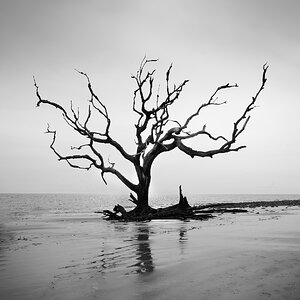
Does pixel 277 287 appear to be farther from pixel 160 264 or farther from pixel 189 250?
pixel 189 250

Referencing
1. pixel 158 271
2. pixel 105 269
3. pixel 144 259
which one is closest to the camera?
pixel 158 271

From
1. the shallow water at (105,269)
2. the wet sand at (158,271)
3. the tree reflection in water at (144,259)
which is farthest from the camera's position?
the tree reflection in water at (144,259)

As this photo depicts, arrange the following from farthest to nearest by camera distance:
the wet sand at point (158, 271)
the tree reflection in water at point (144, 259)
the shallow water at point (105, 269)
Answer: the tree reflection in water at point (144, 259), the shallow water at point (105, 269), the wet sand at point (158, 271)

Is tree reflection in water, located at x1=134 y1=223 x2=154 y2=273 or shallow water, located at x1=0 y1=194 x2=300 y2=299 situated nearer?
shallow water, located at x1=0 y1=194 x2=300 y2=299

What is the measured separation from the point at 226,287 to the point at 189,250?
8.63ft

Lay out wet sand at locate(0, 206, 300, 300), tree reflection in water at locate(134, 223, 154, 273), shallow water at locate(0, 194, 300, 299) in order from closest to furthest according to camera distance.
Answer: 1. wet sand at locate(0, 206, 300, 300)
2. shallow water at locate(0, 194, 300, 299)
3. tree reflection in water at locate(134, 223, 154, 273)

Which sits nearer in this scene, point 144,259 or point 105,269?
Result: point 105,269

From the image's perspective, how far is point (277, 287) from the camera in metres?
3.49

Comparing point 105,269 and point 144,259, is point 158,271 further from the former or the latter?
point 144,259

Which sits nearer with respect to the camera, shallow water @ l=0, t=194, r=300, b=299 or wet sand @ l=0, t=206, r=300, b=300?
wet sand @ l=0, t=206, r=300, b=300

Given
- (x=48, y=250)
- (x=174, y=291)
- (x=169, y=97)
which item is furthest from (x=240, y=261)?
(x=169, y=97)

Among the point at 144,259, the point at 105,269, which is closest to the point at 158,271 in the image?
the point at 105,269

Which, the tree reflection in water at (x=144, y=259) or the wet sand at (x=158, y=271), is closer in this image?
the wet sand at (x=158, y=271)

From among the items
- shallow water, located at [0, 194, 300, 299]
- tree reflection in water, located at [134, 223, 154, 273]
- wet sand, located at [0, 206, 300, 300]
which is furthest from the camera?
tree reflection in water, located at [134, 223, 154, 273]
